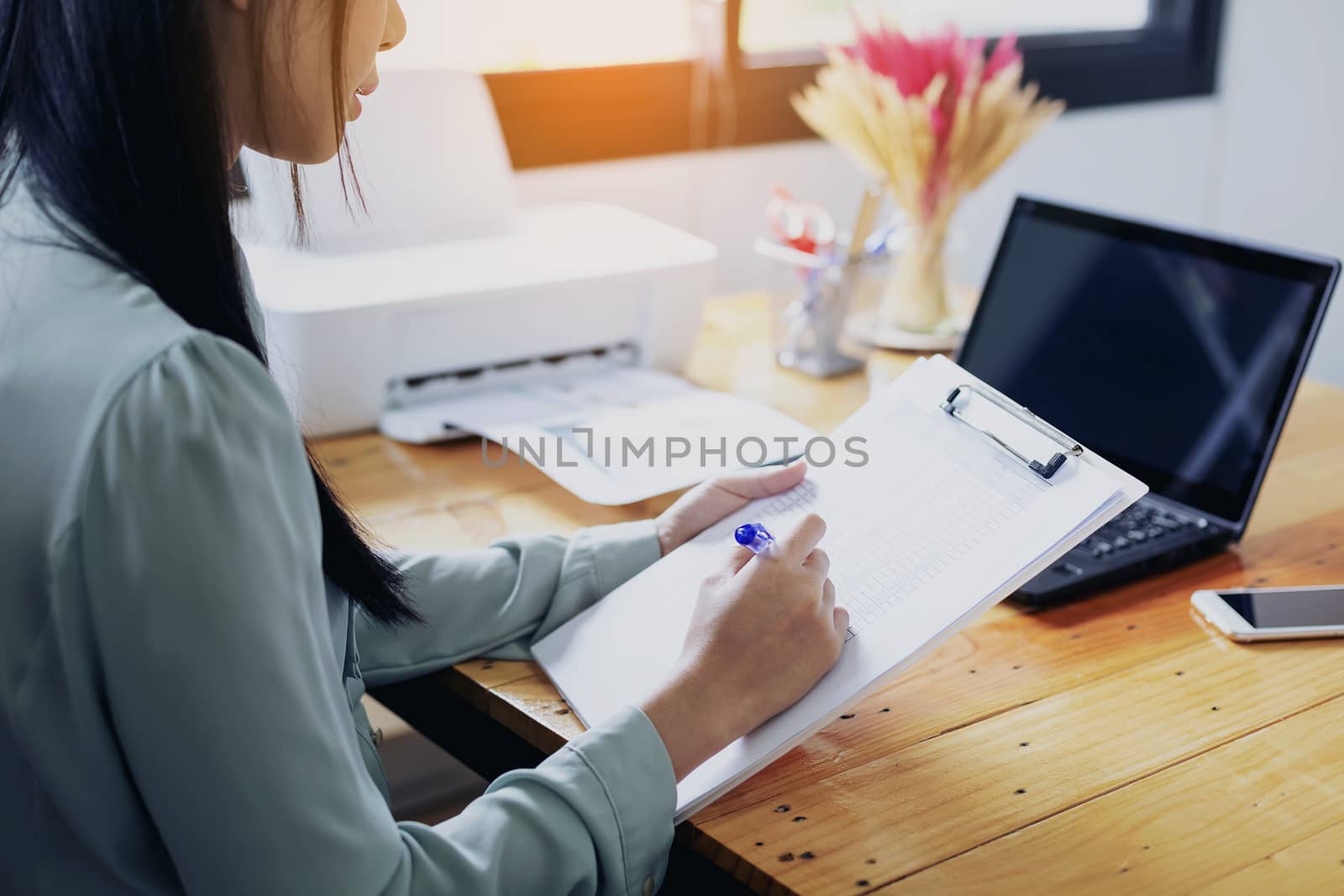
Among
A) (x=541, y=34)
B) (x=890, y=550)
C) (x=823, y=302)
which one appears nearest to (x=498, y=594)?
(x=890, y=550)

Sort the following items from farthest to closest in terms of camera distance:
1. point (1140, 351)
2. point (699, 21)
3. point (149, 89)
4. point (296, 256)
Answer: point (699, 21) → point (296, 256) → point (1140, 351) → point (149, 89)

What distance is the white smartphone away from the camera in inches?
35.2

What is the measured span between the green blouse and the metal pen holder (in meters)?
0.91

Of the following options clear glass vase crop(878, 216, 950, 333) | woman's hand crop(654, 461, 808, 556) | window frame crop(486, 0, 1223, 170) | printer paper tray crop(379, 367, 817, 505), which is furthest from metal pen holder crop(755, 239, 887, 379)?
woman's hand crop(654, 461, 808, 556)

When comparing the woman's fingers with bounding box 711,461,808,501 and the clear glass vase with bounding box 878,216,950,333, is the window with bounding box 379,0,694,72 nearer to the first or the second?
the clear glass vase with bounding box 878,216,950,333

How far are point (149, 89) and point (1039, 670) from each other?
2.08ft

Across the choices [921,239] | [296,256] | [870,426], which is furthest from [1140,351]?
[296,256]

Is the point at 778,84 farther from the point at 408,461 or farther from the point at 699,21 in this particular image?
the point at 408,461

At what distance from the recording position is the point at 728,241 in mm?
1938

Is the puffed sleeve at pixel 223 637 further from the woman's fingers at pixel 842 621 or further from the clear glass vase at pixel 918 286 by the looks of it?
the clear glass vase at pixel 918 286

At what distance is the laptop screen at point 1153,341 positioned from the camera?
1021mm

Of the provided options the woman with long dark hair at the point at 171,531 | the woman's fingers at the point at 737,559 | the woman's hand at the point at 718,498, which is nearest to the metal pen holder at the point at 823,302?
the woman's hand at the point at 718,498

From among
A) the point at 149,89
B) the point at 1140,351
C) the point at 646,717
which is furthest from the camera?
the point at 1140,351

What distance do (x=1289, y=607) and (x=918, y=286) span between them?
2.23 feet
